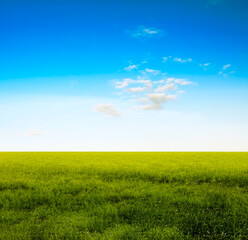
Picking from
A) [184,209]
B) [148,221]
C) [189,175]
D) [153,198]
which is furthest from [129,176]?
[148,221]

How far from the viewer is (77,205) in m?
9.41

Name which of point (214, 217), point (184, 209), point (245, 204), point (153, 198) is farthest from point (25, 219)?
point (245, 204)

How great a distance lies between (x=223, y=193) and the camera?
36.0 feet

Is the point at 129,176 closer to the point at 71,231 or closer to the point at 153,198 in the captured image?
the point at 153,198

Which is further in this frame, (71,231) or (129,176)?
(129,176)

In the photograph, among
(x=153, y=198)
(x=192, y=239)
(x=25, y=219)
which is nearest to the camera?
(x=192, y=239)

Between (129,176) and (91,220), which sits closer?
(91,220)

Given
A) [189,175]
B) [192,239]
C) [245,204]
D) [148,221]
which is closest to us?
[192,239]

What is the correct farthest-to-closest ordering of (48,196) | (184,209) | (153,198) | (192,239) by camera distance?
1. (48,196)
2. (153,198)
3. (184,209)
4. (192,239)

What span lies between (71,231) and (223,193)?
300 inches

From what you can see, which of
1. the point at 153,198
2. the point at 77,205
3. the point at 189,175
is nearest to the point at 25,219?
the point at 77,205

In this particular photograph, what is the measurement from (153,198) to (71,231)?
14.2ft

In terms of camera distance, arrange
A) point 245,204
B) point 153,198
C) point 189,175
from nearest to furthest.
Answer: point 245,204
point 153,198
point 189,175

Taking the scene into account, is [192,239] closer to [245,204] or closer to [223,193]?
[245,204]
